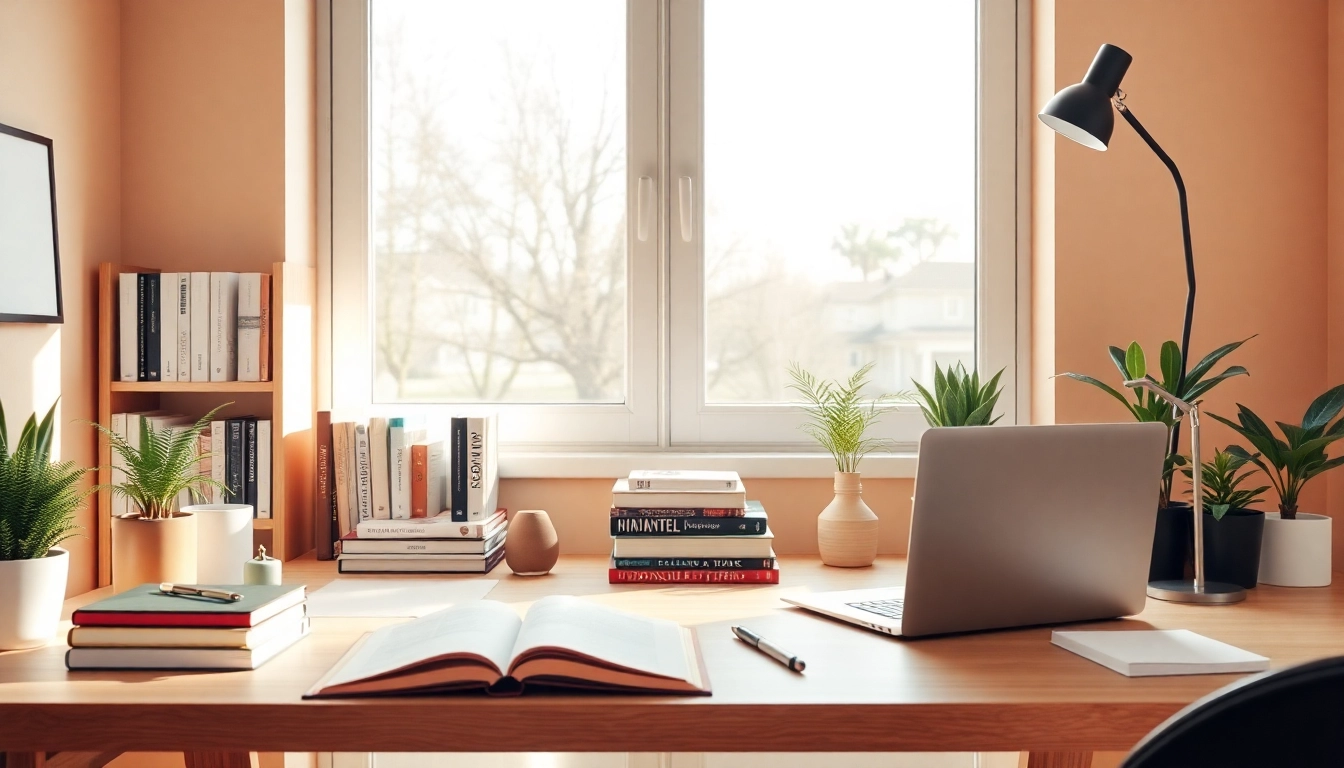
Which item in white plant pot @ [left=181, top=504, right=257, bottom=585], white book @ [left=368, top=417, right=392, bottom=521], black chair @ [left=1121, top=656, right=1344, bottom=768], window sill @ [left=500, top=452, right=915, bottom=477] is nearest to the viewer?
black chair @ [left=1121, top=656, right=1344, bottom=768]

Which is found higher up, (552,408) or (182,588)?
(552,408)

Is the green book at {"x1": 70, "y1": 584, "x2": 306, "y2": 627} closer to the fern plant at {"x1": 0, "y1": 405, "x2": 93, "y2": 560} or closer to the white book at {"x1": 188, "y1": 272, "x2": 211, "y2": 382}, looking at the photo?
the fern plant at {"x1": 0, "y1": 405, "x2": 93, "y2": 560}

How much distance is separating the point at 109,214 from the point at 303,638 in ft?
3.79

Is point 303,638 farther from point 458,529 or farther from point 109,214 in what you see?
point 109,214

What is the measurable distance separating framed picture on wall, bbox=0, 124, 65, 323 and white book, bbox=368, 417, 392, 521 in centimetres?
61

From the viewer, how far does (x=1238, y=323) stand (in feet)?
7.14

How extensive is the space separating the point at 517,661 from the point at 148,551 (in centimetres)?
68

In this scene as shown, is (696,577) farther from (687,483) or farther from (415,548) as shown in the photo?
(415,548)

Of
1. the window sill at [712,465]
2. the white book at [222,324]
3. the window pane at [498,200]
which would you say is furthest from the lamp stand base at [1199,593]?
the white book at [222,324]

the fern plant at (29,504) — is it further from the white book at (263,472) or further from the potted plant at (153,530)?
the white book at (263,472)

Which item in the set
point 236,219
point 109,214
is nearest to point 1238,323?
point 236,219

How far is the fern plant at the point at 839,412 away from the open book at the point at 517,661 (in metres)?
0.83

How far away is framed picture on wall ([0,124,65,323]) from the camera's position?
1.73 m

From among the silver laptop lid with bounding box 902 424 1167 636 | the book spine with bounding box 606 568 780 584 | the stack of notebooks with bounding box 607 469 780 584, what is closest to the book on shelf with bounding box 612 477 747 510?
the stack of notebooks with bounding box 607 469 780 584
